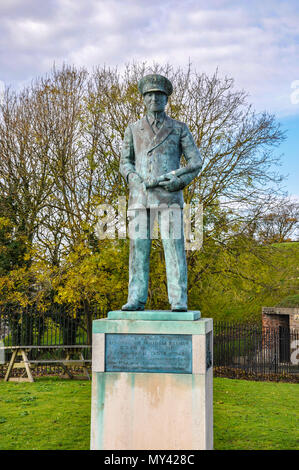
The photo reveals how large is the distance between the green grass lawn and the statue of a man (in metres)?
2.84

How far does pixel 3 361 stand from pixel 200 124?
33.9 ft

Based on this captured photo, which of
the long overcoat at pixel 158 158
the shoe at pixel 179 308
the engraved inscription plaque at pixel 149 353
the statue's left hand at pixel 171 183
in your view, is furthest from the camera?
the long overcoat at pixel 158 158

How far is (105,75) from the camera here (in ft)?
59.3

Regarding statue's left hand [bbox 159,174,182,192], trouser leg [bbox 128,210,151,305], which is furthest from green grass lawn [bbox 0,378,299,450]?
statue's left hand [bbox 159,174,182,192]

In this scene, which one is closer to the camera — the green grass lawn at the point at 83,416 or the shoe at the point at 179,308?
the shoe at the point at 179,308

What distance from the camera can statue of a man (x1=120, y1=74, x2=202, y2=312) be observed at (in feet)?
19.1

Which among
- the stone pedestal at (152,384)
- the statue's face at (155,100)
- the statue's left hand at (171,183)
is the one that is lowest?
the stone pedestal at (152,384)

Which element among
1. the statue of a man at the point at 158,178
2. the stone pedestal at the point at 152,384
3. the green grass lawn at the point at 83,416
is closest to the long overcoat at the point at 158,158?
the statue of a man at the point at 158,178

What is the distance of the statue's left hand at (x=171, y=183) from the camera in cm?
575

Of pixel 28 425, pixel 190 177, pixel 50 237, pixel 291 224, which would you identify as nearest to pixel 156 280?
pixel 50 237

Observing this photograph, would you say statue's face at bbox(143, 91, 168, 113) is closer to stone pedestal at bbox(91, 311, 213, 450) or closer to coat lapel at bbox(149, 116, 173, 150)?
coat lapel at bbox(149, 116, 173, 150)

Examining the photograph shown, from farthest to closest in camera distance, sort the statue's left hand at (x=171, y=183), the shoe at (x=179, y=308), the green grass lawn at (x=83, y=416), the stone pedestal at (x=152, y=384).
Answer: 1. the green grass lawn at (x=83, y=416)
2. the statue's left hand at (x=171, y=183)
3. the shoe at (x=179, y=308)
4. the stone pedestal at (x=152, y=384)

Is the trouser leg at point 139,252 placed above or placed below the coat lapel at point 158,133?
below

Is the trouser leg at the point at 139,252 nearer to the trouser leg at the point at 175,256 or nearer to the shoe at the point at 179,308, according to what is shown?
the trouser leg at the point at 175,256
